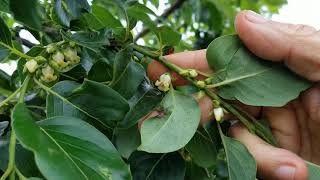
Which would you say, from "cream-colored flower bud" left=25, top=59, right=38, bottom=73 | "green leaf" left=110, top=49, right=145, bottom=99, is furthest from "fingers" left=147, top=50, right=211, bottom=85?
"cream-colored flower bud" left=25, top=59, right=38, bottom=73

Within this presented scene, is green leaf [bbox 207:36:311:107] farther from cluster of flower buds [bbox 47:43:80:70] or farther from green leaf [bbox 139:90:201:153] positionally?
cluster of flower buds [bbox 47:43:80:70]

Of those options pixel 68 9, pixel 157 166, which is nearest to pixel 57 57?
pixel 68 9

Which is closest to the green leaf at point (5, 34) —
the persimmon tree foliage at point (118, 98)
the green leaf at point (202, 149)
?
the persimmon tree foliage at point (118, 98)

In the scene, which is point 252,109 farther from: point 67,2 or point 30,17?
point 30,17

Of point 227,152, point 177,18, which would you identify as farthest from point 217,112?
point 177,18

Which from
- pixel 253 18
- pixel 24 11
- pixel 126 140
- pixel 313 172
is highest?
pixel 24 11

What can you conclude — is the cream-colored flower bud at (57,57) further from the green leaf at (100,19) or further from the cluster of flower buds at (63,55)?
the green leaf at (100,19)

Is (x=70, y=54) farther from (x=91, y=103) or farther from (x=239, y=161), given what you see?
(x=239, y=161)
